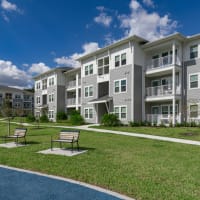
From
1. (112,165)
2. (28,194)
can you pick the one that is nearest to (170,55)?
(112,165)

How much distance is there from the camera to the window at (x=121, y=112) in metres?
25.8

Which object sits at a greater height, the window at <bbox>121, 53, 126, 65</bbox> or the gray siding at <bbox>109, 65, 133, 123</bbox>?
the window at <bbox>121, 53, 126, 65</bbox>

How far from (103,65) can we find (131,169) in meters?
23.6

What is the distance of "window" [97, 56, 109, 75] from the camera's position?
2932cm

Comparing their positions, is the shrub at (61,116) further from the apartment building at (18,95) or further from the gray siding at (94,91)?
the apartment building at (18,95)

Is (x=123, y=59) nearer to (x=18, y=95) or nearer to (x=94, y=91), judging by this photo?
(x=94, y=91)

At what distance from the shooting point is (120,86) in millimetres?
26641

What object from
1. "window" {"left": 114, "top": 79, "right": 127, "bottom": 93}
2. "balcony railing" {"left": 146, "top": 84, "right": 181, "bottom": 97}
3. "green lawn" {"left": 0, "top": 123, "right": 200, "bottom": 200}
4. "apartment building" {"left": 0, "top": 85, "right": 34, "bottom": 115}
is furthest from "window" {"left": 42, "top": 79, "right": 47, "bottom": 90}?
"apartment building" {"left": 0, "top": 85, "right": 34, "bottom": 115}

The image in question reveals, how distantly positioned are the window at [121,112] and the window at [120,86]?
2108mm

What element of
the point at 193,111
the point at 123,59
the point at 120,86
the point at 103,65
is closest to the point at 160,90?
the point at 193,111

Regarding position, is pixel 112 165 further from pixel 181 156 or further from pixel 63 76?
pixel 63 76

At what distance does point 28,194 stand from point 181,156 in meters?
6.40

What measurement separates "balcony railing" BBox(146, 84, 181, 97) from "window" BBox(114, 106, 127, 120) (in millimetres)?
3289

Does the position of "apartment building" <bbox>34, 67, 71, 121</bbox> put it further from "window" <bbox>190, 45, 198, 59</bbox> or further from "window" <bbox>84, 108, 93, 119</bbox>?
"window" <bbox>190, 45, 198, 59</bbox>
